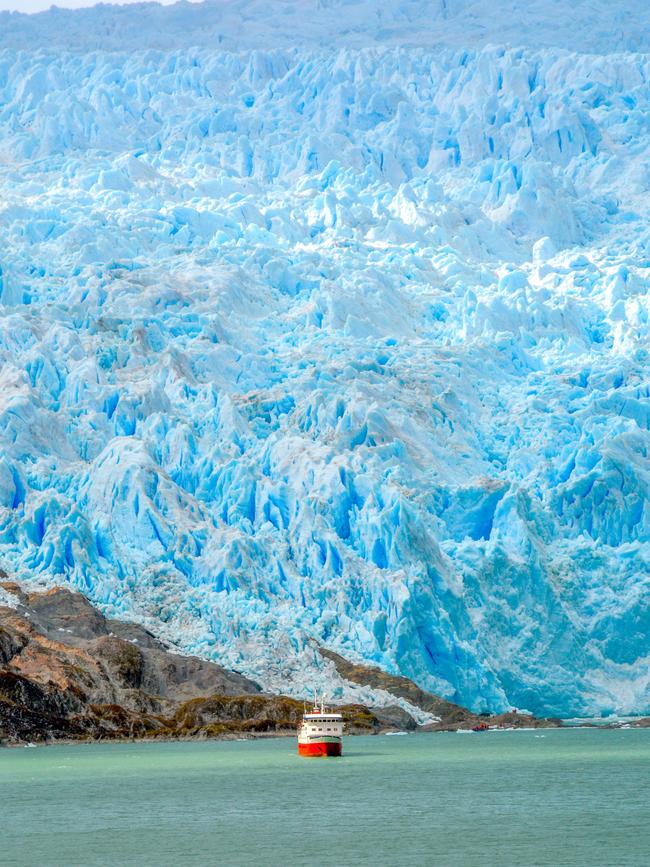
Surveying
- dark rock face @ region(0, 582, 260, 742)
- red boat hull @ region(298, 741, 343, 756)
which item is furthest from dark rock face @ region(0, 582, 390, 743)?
red boat hull @ region(298, 741, 343, 756)

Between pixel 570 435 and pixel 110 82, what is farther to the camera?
pixel 110 82

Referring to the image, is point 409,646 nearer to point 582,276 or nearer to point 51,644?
Result: point 51,644

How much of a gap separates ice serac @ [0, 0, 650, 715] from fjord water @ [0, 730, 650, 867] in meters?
11.4

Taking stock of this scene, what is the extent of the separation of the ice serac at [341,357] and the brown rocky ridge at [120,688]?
1.20 meters

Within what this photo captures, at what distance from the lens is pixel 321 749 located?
2336 inches

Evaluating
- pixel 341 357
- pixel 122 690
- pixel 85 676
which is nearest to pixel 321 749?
pixel 122 690

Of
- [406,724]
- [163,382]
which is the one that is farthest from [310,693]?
[163,382]

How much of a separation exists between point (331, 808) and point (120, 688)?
28861 mm

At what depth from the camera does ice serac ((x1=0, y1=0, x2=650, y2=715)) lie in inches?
2857

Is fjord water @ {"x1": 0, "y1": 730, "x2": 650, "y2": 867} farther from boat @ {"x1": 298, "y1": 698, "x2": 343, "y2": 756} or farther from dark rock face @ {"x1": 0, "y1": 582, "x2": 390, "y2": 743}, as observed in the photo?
dark rock face @ {"x1": 0, "y1": 582, "x2": 390, "y2": 743}

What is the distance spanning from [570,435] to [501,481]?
536 cm

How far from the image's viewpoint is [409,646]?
7156 centimetres

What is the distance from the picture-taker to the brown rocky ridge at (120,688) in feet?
218

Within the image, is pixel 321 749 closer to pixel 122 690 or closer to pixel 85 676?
pixel 122 690
